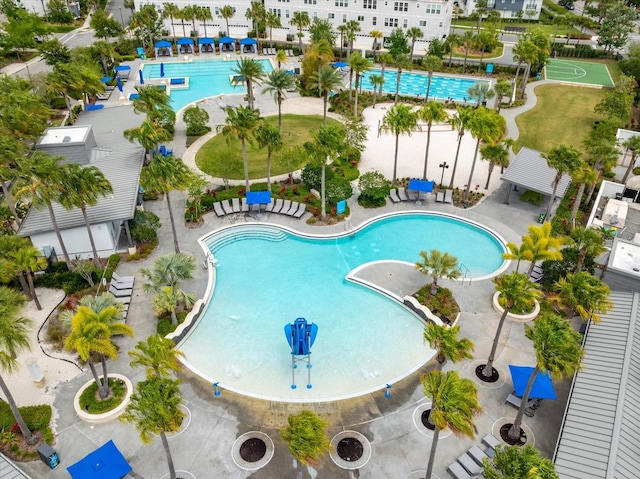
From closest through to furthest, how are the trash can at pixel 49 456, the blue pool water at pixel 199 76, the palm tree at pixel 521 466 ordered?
the palm tree at pixel 521 466 < the trash can at pixel 49 456 < the blue pool water at pixel 199 76

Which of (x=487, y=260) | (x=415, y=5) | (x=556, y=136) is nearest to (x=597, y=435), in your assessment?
(x=487, y=260)

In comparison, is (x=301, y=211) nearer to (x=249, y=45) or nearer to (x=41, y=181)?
(x=41, y=181)

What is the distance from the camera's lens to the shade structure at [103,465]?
22.4 meters

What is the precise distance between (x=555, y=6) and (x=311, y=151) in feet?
376

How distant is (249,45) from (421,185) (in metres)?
56.7

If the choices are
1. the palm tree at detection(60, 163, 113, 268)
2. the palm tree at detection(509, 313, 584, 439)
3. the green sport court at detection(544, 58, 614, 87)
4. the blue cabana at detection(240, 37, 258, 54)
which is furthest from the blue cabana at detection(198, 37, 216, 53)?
the palm tree at detection(509, 313, 584, 439)

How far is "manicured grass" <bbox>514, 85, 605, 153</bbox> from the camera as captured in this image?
5800 centimetres

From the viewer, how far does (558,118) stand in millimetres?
64062

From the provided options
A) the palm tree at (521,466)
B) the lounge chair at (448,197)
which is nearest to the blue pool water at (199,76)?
the lounge chair at (448,197)

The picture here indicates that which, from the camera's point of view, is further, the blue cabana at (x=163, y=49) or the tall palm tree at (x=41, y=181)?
the blue cabana at (x=163, y=49)

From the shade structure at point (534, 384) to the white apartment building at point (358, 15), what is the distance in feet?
238

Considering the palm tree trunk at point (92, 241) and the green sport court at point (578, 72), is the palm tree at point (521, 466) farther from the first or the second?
the green sport court at point (578, 72)

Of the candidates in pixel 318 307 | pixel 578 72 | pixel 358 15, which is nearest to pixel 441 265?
pixel 318 307

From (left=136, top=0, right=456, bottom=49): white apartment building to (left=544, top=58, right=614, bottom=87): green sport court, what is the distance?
2031cm
